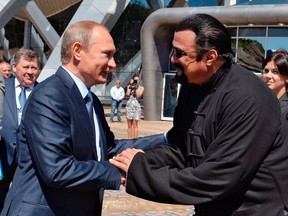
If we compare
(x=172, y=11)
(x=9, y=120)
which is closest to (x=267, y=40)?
(x=172, y=11)

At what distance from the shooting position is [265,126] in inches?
77.1

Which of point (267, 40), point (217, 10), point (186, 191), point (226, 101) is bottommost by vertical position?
point (267, 40)

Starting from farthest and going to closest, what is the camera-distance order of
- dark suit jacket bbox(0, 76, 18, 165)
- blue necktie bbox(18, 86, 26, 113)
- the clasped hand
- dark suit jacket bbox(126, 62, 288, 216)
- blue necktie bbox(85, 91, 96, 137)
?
blue necktie bbox(18, 86, 26, 113)
dark suit jacket bbox(0, 76, 18, 165)
blue necktie bbox(85, 91, 96, 137)
the clasped hand
dark suit jacket bbox(126, 62, 288, 216)

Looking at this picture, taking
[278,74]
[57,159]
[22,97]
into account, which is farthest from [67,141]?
[22,97]

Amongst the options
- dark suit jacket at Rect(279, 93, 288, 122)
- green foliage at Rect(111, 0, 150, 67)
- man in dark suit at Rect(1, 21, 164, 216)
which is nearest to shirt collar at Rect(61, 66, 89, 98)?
man in dark suit at Rect(1, 21, 164, 216)

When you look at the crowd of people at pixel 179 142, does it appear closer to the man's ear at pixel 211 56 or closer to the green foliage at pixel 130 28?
the man's ear at pixel 211 56

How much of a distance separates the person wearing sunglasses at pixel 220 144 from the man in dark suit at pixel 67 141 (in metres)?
0.24

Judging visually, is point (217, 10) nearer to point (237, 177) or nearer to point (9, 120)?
point (9, 120)

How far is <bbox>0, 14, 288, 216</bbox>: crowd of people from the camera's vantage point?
1969 millimetres

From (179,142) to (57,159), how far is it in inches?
25.8

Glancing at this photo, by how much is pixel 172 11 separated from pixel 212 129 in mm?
17802

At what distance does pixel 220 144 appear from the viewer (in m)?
1.98

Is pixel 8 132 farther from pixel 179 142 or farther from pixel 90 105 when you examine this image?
pixel 179 142

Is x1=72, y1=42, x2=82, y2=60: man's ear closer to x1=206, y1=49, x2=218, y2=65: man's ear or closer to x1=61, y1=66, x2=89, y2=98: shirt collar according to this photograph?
x1=61, y1=66, x2=89, y2=98: shirt collar
